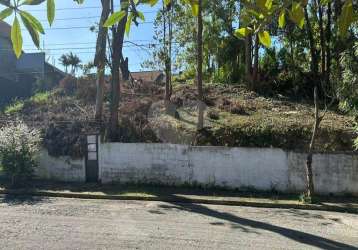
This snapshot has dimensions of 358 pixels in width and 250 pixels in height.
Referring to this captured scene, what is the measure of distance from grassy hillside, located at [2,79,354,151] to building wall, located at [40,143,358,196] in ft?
2.02

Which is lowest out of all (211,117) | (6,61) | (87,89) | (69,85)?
(211,117)

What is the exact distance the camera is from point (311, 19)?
23547mm

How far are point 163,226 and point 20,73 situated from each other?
28282mm

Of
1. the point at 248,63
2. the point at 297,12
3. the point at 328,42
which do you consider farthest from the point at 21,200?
the point at 328,42

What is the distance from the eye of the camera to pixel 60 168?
690 inches

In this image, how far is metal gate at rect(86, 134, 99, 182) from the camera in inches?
677

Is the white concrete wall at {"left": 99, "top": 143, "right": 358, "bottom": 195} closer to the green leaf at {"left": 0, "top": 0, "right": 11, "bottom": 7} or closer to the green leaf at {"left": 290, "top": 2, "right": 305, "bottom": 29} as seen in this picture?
the green leaf at {"left": 290, "top": 2, "right": 305, "bottom": 29}

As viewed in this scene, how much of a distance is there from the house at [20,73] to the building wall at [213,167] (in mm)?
17591

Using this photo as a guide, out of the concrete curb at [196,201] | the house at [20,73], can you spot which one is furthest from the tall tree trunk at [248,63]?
the house at [20,73]

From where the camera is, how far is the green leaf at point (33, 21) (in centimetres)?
168

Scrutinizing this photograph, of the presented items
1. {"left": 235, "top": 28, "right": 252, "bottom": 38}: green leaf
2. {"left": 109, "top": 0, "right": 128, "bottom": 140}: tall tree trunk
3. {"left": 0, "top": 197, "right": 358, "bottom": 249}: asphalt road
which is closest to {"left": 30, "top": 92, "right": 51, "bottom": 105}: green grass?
{"left": 109, "top": 0, "right": 128, "bottom": 140}: tall tree trunk

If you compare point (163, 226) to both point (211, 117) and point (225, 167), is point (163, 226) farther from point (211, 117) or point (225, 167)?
point (211, 117)

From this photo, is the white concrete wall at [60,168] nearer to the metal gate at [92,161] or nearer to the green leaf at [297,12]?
the metal gate at [92,161]

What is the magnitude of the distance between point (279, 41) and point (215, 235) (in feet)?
58.5
